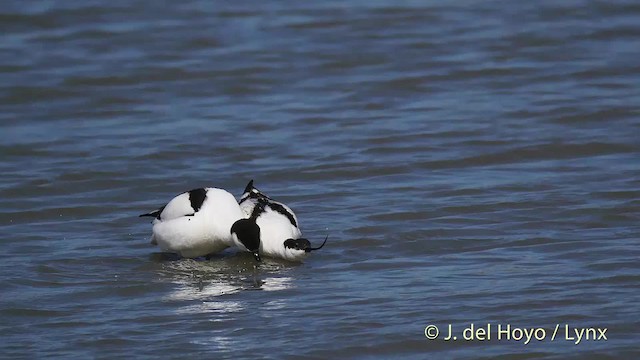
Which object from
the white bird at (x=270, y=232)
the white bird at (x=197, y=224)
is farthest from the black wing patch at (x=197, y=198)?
the white bird at (x=270, y=232)

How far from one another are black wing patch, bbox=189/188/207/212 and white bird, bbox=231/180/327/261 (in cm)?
32

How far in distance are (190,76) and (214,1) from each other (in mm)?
3420

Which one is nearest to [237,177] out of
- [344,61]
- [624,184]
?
[624,184]

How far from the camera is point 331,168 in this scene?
33.0ft

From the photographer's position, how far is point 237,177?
10070 mm

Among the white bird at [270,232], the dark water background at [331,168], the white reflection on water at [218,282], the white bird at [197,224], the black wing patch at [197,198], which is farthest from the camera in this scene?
the black wing patch at [197,198]

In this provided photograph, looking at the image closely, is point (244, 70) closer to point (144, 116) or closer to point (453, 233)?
point (144, 116)

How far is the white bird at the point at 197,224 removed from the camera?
26.8 ft

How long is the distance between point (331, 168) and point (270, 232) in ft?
6.40

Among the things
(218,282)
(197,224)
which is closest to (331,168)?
(197,224)

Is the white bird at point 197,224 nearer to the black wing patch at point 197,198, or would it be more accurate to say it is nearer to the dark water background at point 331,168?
the black wing patch at point 197,198

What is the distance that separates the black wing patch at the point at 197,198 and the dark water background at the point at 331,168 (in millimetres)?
385

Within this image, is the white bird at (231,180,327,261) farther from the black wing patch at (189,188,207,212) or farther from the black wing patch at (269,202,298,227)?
the black wing patch at (189,188,207,212)

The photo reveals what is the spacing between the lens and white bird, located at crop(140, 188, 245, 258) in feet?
26.8
